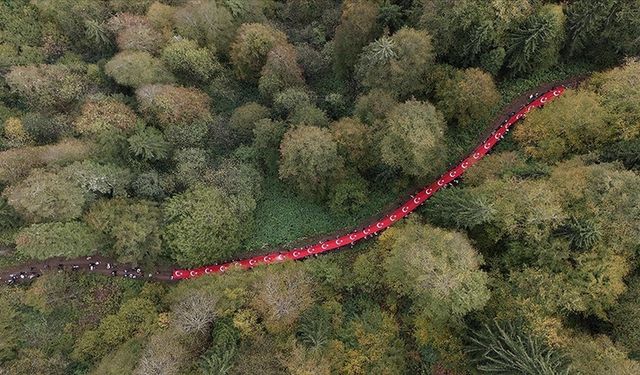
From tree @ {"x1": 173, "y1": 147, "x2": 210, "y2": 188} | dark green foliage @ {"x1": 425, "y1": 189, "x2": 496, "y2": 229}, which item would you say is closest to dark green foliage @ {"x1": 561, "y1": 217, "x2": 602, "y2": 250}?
dark green foliage @ {"x1": 425, "y1": 189, "x2": 496, "y2": 229}

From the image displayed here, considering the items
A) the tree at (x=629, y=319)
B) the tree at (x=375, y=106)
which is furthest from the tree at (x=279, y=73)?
the tree at (x=629, y=319)

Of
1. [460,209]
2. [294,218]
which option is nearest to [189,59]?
[294,218]

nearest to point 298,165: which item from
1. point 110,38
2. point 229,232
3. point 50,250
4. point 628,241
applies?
point 229,232

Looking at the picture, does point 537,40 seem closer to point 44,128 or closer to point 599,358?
point 599,358

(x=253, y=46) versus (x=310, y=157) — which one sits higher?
(x=253, y=46)

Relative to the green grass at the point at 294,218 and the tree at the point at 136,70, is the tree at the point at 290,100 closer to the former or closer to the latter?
the green grass at the point at 294,218

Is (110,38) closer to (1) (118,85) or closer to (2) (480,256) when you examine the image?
(1) (118,85)
